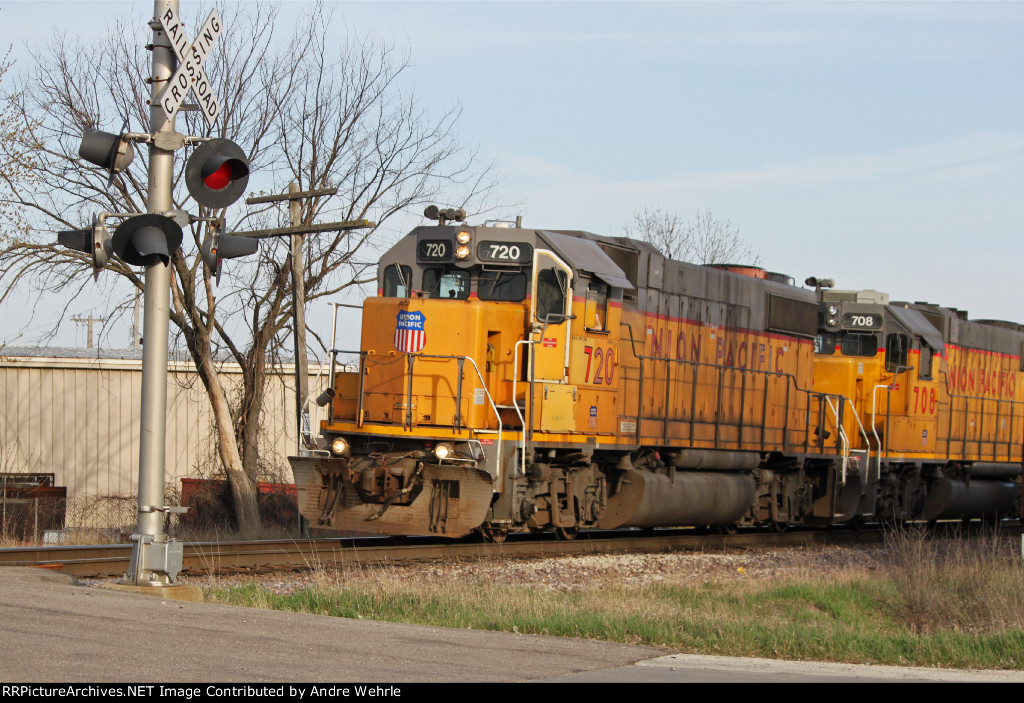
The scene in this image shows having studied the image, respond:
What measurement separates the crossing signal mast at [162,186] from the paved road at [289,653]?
3.12 ft

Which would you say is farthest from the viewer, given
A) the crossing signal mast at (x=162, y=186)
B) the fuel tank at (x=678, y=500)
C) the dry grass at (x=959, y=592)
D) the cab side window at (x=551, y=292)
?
the fuel tank at (x=678, y=500)

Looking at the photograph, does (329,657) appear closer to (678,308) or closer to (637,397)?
(637,397)

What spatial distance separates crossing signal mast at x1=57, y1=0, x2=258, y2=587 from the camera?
934cm

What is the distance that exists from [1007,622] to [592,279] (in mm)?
6274

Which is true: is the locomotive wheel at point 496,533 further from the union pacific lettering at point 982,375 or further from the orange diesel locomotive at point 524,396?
the union pacific lettering at point 982,375

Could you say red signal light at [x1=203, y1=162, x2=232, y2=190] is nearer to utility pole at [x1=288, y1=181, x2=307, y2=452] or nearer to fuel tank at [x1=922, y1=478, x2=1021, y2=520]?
utility pole at [x1=288, y1=181, x2=307, y2=452]

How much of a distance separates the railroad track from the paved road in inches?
109

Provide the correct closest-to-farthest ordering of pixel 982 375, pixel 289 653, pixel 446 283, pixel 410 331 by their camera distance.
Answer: pixel 289 653 → pixel 410 331 → pixel 446 283 → pixel 982 375

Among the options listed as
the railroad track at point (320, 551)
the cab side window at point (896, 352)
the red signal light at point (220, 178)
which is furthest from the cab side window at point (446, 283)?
the cab side window at point (896, 352)

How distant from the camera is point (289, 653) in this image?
666 centimetres

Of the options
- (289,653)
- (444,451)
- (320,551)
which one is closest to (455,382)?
(444,451)

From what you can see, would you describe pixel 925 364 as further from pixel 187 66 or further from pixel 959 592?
pixel 187 66

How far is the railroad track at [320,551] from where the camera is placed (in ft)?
37.1

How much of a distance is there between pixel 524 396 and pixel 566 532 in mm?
2631
